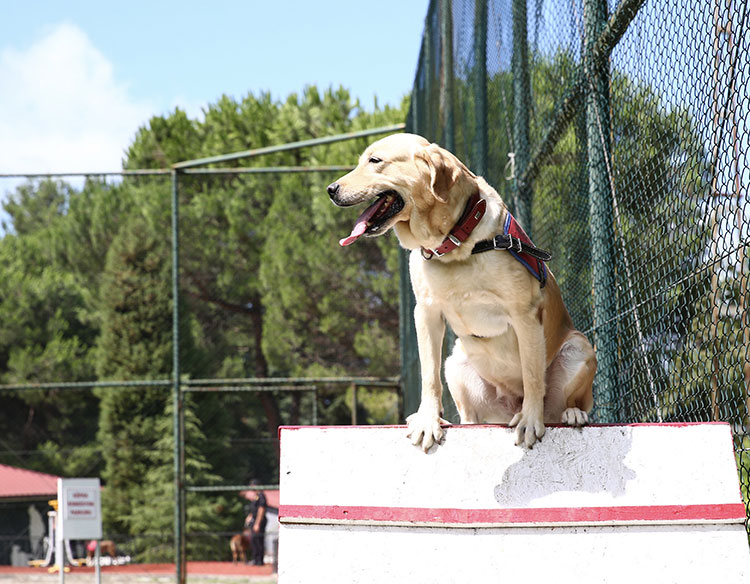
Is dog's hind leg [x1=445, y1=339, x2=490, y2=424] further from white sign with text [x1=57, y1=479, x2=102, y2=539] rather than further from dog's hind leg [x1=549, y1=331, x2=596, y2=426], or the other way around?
white sign with text [x1=57, y1=479, x2=102, y2=539]

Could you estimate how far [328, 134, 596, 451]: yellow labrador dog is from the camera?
2.52 metres

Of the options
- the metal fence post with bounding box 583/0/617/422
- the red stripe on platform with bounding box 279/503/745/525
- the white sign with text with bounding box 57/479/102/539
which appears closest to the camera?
the red stripe on platform with bounding box 279/503/745/525

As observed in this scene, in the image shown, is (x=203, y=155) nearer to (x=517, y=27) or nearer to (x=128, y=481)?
(x=128, y=481)

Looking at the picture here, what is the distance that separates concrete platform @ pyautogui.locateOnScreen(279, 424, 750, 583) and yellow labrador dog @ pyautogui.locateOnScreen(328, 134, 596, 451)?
13 centimetres

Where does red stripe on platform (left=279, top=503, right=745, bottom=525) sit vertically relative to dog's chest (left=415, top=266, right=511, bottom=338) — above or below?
below

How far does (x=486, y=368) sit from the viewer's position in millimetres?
2912

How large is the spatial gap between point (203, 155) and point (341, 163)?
820cm

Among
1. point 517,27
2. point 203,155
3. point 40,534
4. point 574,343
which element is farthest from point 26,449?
point 574,343

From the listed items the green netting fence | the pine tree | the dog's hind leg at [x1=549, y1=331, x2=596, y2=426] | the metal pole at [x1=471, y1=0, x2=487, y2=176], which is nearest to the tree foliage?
the pine tree

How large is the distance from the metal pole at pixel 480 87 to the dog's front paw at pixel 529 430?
279 cm

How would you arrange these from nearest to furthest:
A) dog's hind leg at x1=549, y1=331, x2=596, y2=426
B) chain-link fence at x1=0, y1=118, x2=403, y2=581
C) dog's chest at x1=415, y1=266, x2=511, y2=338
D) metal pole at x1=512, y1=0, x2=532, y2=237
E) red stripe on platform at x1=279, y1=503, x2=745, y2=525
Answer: red stripe on platform at x1=279, y1=503, x2=745, y2=525
dog's chest at x1=415, y1=266, x2=511, y2=338
dog's hind leg at x1=549, y1=331, x2=596, y2=426
metal pole at x1=512, y1=0, x2=532, y2=237
chain-link fence at x1=0, y1=118, x2=403, y2=581

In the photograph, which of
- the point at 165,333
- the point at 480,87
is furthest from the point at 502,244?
the point at 165,333

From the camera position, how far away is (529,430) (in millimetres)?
2357

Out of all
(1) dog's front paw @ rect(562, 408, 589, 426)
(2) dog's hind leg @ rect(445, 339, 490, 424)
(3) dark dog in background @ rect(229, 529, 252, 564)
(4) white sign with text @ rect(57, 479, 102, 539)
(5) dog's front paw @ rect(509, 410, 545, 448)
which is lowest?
(3) dark dog in background @ rect(229, 529, 252, 564)
